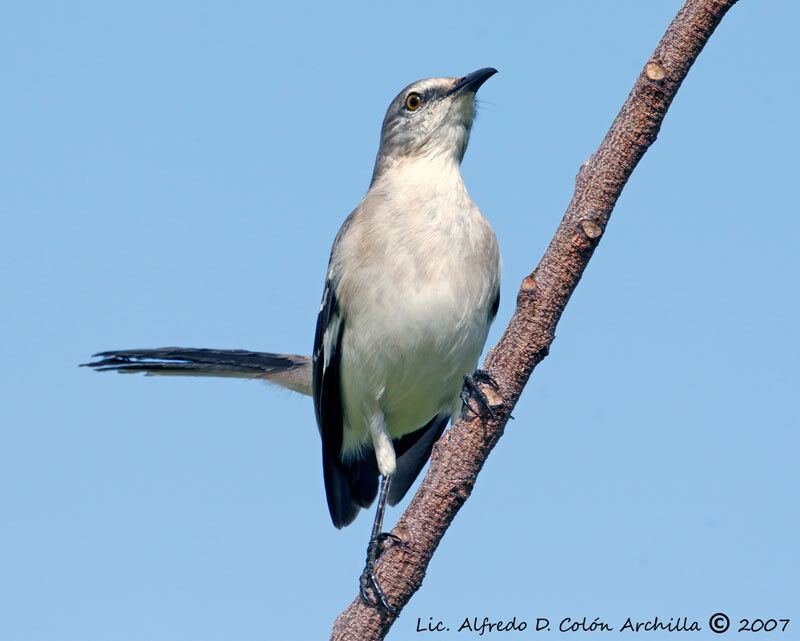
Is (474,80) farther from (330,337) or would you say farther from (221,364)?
(221,364)

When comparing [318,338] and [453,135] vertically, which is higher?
[453,135]

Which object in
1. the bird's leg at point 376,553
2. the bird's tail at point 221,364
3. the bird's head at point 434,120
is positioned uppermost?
the bird's head at point 434,120

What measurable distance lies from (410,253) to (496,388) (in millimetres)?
1744

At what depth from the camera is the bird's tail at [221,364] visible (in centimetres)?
674

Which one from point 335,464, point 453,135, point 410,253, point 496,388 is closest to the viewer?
point 496,388

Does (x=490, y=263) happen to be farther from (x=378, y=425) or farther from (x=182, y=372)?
(x=182, y=372)

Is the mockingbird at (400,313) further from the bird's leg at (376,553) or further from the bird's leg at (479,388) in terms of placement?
the bird's leg at (479,388)

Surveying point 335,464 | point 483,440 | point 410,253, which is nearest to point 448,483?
point 483,440

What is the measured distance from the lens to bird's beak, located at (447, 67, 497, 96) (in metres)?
6.24

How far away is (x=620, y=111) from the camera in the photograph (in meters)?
3.92

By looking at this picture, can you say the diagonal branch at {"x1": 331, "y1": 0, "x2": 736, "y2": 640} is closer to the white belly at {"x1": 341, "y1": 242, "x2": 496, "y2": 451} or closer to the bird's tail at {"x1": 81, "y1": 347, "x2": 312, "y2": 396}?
the white belly at {"x1": 341, "y1": 242, "x2": 496, "y2": 451}

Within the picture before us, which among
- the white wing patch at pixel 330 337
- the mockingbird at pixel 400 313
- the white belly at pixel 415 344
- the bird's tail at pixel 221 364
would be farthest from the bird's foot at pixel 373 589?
the bird's tail at pixel 221 364

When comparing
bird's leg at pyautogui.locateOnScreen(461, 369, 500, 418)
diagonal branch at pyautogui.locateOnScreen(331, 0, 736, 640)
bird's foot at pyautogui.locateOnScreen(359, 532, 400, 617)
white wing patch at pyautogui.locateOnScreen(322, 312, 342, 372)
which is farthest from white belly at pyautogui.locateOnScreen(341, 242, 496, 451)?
bird's foot at pyautogui.locateOnScreen(359, 532, 400, 617)

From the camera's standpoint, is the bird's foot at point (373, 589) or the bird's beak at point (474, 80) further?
the bird's beak at point (474, 80)
